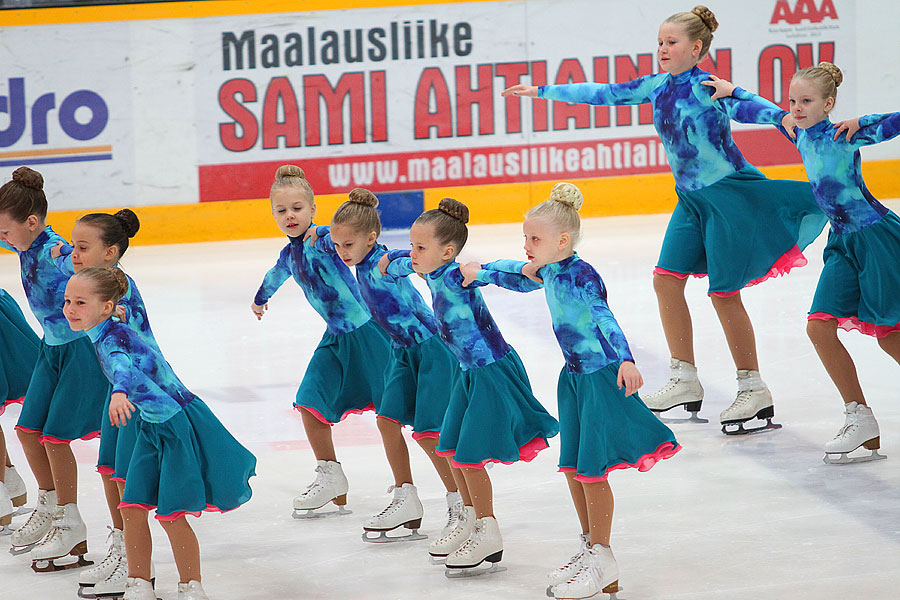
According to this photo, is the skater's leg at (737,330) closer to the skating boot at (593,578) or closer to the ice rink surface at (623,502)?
the ice rink surface at (623,502)

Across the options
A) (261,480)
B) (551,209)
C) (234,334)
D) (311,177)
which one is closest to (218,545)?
(261,480)

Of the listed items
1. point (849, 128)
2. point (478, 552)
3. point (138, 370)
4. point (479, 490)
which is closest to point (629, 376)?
point (479, 490)

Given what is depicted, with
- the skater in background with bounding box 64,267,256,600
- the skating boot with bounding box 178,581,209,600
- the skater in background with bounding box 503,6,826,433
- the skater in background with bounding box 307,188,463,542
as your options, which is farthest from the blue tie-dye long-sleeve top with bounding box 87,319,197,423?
the skater in background with bounding box 503,6,826,433

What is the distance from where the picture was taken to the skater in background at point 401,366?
4.17m

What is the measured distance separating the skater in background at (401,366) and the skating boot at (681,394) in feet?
5.18

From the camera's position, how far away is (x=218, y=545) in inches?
169

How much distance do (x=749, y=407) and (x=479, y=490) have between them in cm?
181

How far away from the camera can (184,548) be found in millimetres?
3646

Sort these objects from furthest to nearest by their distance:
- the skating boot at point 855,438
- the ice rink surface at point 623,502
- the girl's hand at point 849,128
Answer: the skating boot at point 855,438 → the girl's hand at point 849,128 → the ice rink surface at point 623,502

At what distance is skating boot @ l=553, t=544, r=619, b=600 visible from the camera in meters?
3.57

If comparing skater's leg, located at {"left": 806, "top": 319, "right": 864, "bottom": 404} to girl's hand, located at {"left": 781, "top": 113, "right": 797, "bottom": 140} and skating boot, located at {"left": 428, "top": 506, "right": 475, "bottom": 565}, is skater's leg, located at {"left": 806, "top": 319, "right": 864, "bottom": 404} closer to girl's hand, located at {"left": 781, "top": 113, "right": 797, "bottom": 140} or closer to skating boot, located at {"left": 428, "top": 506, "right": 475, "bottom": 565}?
girl's hand, located at {"left": 781, "top": 113, "right": 797, "bottom": 140}

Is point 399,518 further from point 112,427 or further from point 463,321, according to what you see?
point 112,427

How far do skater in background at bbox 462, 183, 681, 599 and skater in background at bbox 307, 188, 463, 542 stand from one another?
56 centimetres

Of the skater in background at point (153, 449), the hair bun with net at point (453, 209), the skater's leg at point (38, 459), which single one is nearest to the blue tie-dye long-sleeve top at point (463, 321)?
the hair bun with net at point (453, 209)
